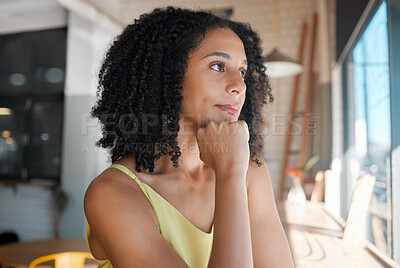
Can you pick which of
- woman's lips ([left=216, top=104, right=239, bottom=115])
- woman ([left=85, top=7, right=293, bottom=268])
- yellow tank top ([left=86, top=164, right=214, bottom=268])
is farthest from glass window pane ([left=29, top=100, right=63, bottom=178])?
woman's lips ([left=216, top=104, right=239, bottom=115])

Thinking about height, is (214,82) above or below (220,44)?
below

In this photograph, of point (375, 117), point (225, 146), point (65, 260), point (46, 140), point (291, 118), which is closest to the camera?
point (225, 146)

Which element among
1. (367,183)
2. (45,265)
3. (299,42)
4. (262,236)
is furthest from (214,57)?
(299,42)

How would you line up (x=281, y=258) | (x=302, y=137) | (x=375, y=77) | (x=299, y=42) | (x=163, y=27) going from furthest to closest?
(x=299, y=42)
(x=302, y=137)
(x=375, y=77)
(x=163, y=27)
(x=281, y=258)

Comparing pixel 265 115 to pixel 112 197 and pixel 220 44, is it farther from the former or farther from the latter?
pixel 112 197

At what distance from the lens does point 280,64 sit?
8.52 ft

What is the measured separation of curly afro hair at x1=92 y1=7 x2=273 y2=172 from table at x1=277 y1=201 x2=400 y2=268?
0.69 m

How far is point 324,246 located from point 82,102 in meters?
3.46

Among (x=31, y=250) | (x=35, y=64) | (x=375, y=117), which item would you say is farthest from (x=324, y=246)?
(x=35, y=64)

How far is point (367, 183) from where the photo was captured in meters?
1.54

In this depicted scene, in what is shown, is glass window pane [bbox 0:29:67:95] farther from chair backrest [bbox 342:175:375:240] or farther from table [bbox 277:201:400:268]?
chair backrest [bbox 342:175:375:240]

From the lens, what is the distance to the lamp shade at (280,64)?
2.53m

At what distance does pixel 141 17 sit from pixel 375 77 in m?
2.04

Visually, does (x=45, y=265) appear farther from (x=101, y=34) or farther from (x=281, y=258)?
(x=101, y=34)
